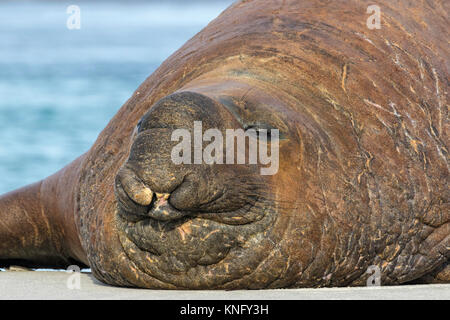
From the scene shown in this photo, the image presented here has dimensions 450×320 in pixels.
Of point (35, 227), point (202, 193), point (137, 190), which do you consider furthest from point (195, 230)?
point (35, 227)

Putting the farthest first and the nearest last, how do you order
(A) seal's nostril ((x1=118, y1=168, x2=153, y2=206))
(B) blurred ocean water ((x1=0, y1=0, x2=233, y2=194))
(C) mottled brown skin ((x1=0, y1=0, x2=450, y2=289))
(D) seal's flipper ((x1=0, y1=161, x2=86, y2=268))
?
(B) blurred ocean water ((x1=0, y1=0, x2=233, y2=194)) < (D) seal's flipper ((x1=0, y1=161, x2=86, y2=268)) < (C) mottled brown skin ((x1=0, y1=0, x2=450, y2=289)) < (A) seal's nostril ((x1=118, y1=168, x2=153, y2=206))

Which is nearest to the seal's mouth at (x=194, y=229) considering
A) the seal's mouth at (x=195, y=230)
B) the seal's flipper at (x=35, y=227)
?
the seal's mouth at (x=195, y=230)

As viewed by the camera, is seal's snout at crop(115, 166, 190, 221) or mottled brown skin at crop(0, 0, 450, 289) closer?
seal's snout at crop(115, 166, 190, 221)

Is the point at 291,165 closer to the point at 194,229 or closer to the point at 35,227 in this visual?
the point at 194,229

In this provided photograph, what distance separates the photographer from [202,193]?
416 centimetres

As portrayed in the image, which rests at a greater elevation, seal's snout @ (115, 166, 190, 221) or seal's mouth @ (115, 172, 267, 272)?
seal's snout @ (115, 166, 190, 221)

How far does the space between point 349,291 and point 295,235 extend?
33 centimetres

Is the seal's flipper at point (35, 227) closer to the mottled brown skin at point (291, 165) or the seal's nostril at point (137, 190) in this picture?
the mottled brown skin at point (291, 165)

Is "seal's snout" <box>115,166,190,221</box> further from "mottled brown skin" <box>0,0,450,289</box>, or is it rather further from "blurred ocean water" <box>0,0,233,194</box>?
"blurred ocean water" <box>0,0,233,194</box>

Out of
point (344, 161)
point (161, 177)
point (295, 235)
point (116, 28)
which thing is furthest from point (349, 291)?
point (116, 28)

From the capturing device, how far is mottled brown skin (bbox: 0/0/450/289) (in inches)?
167

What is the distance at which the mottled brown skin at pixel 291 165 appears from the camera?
4.24 metres

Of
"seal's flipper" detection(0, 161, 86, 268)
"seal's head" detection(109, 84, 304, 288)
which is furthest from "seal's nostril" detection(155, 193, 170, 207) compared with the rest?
"seal's flipper" detection(0, 161, 86, 268)

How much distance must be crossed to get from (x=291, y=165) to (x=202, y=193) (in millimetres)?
463
